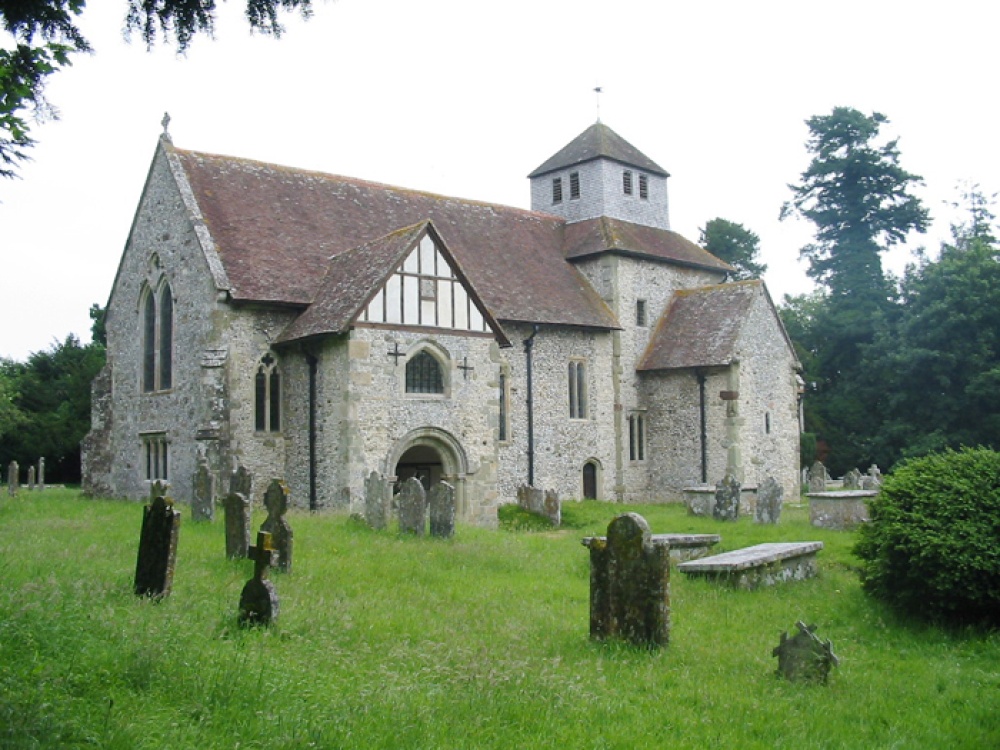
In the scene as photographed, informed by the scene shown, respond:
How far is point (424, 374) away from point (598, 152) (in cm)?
1387

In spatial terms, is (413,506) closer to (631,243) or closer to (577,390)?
(577,390)

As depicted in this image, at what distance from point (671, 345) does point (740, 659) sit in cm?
2063

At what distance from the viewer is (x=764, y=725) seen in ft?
22.2

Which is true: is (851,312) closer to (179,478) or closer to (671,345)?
(671,345)

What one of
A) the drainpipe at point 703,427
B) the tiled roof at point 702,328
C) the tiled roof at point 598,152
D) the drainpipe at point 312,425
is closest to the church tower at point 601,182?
the tiled roof at point 598,152

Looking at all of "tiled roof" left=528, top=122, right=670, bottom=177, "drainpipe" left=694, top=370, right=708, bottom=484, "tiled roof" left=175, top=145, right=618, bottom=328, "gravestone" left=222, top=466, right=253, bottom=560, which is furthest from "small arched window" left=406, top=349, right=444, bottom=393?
"tiled roof" left=528, top=122, right=670, bottom=177

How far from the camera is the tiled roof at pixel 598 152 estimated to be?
31656mm

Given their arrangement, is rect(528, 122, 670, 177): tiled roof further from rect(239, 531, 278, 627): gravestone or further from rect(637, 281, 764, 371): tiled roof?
rect(239, 531, 278, 627): gravestone

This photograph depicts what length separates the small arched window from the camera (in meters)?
20.3

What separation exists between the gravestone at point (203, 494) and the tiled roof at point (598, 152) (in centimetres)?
1926

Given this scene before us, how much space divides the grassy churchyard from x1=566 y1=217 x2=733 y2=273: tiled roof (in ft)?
58.3

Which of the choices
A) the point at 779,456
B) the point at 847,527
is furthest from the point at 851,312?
the point at 847,527

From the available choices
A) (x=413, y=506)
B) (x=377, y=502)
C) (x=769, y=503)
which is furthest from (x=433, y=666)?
(x=769, y=503)

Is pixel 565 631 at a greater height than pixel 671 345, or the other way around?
pixel 671 345
